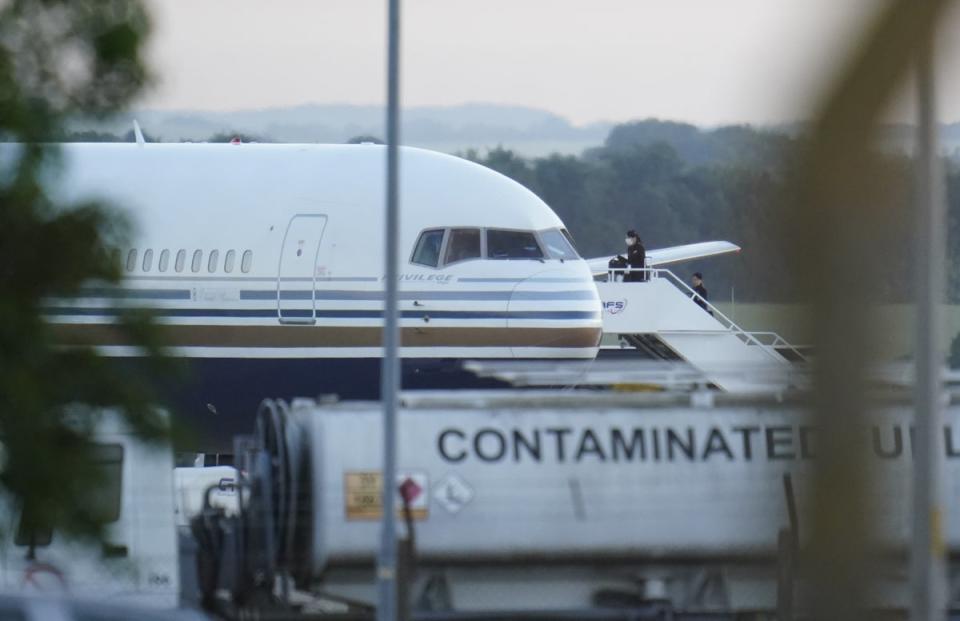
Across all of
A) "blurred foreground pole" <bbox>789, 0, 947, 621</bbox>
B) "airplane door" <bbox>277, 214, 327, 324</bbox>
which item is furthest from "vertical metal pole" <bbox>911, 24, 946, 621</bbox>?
"airplane door" <bbox>277, 214, 327, 324</bbox>

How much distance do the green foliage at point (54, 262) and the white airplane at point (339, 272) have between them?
14.1m

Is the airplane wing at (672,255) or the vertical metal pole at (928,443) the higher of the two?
the airplane wing at (672,255)

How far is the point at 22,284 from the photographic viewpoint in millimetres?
4770

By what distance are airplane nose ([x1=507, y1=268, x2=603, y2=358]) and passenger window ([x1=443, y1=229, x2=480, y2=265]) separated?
0.77 meters

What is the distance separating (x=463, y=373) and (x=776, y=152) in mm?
17774

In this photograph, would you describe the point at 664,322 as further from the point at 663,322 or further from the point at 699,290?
the point at 699,290

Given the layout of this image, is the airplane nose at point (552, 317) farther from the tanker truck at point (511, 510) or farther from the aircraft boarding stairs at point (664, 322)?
the tanker truck at point (511, 510)

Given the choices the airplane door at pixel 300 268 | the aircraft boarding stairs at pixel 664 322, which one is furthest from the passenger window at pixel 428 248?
the aircraft boarding stairs at pixel 664 322

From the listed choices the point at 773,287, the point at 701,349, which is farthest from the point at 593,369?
the point at 701,349

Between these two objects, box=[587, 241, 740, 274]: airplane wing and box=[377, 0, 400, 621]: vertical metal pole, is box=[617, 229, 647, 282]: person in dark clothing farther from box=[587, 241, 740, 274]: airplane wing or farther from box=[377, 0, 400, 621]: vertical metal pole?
box=[377, 0, 400, 621]: vertical metal pole

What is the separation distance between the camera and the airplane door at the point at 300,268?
19453mm

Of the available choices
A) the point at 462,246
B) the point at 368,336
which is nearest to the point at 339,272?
the point at 368,336

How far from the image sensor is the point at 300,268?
1950cm

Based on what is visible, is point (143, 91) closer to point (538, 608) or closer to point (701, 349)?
point (538, 608)
